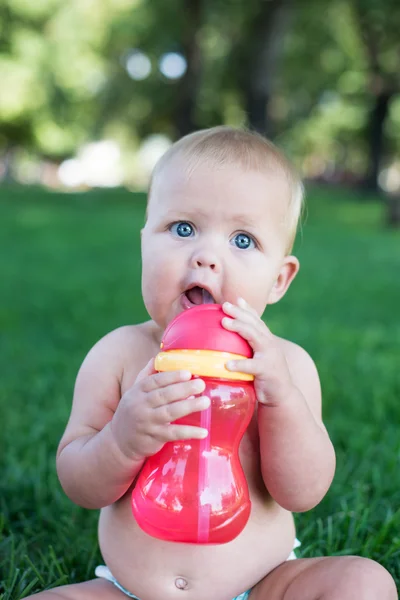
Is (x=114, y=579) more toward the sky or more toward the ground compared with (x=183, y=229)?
more toward the ground

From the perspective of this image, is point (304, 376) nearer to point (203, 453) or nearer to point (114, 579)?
point (203, 453)

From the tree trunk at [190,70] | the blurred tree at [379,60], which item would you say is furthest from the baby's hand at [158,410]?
the blurred tree at [379,60]

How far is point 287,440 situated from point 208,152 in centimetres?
68

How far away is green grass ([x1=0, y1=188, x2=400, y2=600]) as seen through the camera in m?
2.09

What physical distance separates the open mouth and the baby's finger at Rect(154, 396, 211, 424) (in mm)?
299

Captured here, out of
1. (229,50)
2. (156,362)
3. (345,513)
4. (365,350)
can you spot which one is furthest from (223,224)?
(229,50)

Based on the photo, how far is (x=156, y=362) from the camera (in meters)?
1.39

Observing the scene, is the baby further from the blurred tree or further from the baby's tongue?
the blurred tree

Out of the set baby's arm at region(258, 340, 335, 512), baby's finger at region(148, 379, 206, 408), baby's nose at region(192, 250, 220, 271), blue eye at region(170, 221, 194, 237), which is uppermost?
blue eye at region(170, 221, 194, 237)

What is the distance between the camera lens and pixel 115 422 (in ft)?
4.75

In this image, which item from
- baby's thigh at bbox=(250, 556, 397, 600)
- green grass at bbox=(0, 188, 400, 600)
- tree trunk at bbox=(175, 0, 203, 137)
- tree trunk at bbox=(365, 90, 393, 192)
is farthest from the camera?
tree trunk at bbox=(365, 90, 393, 192)

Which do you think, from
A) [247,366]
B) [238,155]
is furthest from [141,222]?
[247,366]

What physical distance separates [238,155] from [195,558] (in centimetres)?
93

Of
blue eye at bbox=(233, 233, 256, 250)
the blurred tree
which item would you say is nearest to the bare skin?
blue eye at bbox=(233, 233, 256, 250)
